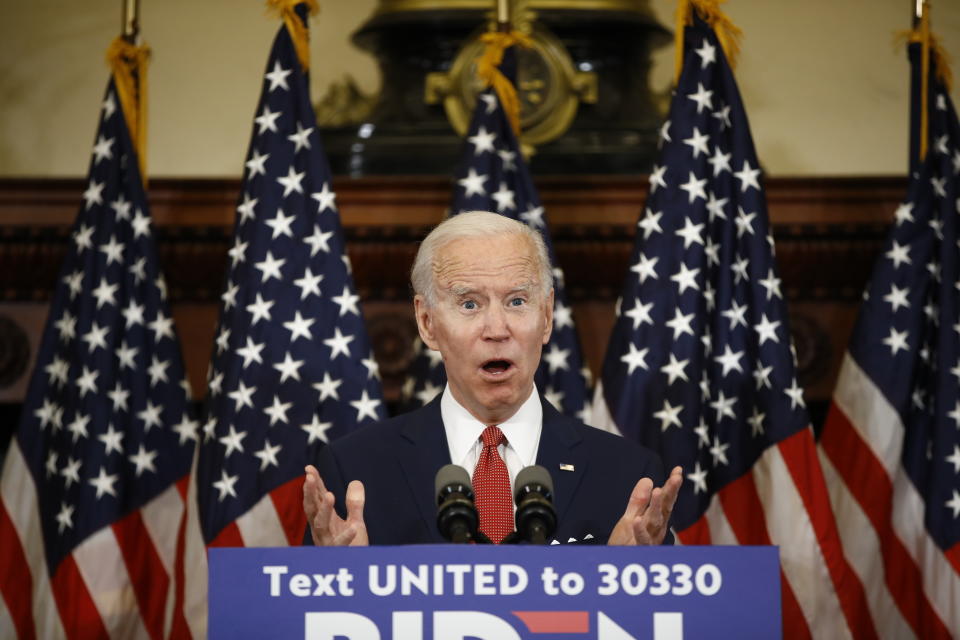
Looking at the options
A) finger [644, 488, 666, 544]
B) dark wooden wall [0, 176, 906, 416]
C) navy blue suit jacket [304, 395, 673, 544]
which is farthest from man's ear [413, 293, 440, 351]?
dark wooden wall [0, 176, 906, 416]

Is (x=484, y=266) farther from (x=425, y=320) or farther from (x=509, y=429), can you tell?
(x=509, y=429)

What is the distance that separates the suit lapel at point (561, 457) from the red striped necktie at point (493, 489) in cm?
9

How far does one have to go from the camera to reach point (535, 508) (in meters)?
2.00

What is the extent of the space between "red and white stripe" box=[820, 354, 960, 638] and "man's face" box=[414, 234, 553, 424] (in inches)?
79.0

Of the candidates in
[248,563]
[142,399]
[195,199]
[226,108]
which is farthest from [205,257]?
[248,563]

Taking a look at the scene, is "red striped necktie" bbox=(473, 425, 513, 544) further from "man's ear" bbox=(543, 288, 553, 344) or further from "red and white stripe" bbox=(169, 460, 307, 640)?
"red and white stripe" bbox=(169, 460, 307, 640)

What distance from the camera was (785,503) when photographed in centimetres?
405

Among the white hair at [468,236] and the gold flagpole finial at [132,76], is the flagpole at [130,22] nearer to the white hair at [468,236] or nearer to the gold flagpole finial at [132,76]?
the gold flagpole finial at [132,76]

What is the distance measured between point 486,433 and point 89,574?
7.07 ft

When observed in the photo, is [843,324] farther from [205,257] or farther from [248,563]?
[248,563]

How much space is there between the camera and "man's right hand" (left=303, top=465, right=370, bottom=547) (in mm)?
2217

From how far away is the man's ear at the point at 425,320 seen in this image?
2705 millimetres

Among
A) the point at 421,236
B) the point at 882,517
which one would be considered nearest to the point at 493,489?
the point at 882,517

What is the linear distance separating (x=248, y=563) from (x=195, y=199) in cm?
326
